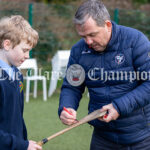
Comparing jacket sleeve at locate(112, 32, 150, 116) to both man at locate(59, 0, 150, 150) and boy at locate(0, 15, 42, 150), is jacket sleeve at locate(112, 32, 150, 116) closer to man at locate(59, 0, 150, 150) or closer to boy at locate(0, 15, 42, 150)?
man at locate(59, 0, 150, 150)

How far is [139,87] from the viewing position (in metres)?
2.56

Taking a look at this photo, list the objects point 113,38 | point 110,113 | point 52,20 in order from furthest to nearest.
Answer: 1. point 52,20
2. point 113,38
3. point 110,113

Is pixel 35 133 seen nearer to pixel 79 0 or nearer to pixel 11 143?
pixel 11 143

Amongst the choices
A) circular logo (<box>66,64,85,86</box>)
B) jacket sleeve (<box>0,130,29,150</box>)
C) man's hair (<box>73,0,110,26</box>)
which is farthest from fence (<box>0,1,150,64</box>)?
A: jacket sleeve (<box>0,130,29,150</box>)

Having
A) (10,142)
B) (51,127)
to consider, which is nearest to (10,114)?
(10,142)

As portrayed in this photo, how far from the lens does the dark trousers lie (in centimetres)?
272

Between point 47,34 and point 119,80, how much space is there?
22.2ft

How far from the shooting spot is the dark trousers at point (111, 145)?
107 inches

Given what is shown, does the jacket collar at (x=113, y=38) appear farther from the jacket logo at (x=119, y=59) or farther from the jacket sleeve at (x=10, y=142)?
the jacket sleeve at (x=10, y=142)

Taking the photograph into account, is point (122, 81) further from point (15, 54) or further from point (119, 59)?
point (15, 54)

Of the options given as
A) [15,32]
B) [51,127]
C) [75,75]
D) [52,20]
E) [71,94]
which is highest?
[15,32]

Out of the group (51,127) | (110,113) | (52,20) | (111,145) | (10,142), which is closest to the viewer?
(10,142)

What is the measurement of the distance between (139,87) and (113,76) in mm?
213

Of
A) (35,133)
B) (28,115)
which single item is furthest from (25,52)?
(28,115)
